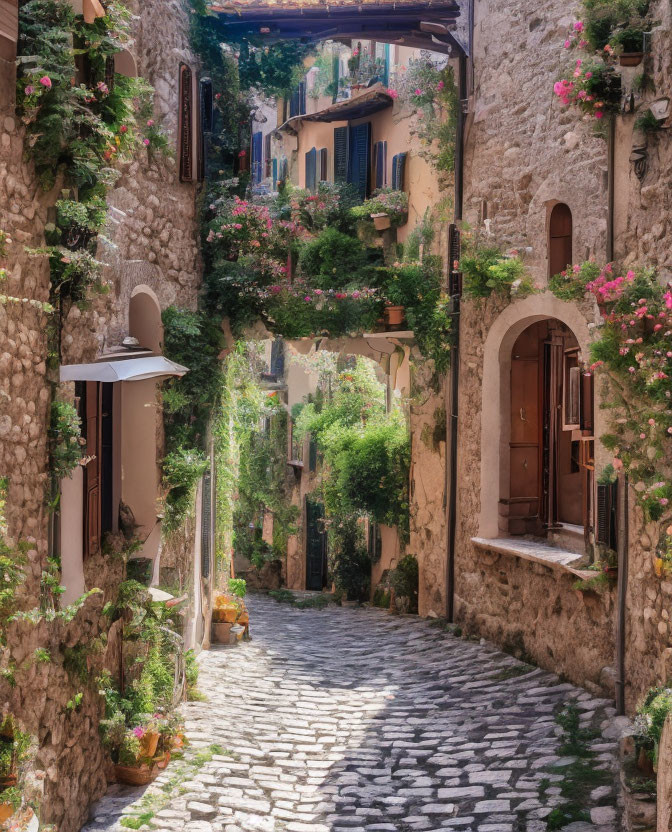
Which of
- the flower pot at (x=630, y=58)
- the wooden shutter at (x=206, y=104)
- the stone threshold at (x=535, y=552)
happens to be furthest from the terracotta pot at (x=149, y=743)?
the wooden shutter at (x=206, y=104)

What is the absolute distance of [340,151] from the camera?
16.1 m

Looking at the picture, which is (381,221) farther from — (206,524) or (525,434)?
(206,524)

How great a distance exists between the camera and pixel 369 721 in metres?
9.20

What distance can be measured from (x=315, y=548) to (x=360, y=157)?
11751mm

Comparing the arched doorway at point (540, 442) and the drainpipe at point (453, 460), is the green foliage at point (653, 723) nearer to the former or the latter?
the arched doorway at point (540, 442)

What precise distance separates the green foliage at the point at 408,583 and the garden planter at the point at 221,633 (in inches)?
128

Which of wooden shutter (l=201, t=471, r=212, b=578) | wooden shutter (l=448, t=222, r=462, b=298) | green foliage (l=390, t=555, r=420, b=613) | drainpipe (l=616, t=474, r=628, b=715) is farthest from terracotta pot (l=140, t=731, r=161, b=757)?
green foliage (l=390, t=555, r=420, b=613)

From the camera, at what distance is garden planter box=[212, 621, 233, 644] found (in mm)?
12766

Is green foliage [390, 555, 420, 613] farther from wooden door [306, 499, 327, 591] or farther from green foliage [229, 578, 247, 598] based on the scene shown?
wooden door [306, 499, 327, 591]

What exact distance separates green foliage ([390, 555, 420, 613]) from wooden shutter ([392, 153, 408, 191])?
18.3 ft

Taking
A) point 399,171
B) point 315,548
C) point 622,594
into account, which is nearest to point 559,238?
point 622,594

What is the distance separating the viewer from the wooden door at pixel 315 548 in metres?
24.5

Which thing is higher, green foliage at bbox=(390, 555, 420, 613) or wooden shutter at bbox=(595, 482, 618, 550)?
wooden shutter at bbox=(595, 482, 618, 550)

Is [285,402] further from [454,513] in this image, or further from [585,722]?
[585,722]
